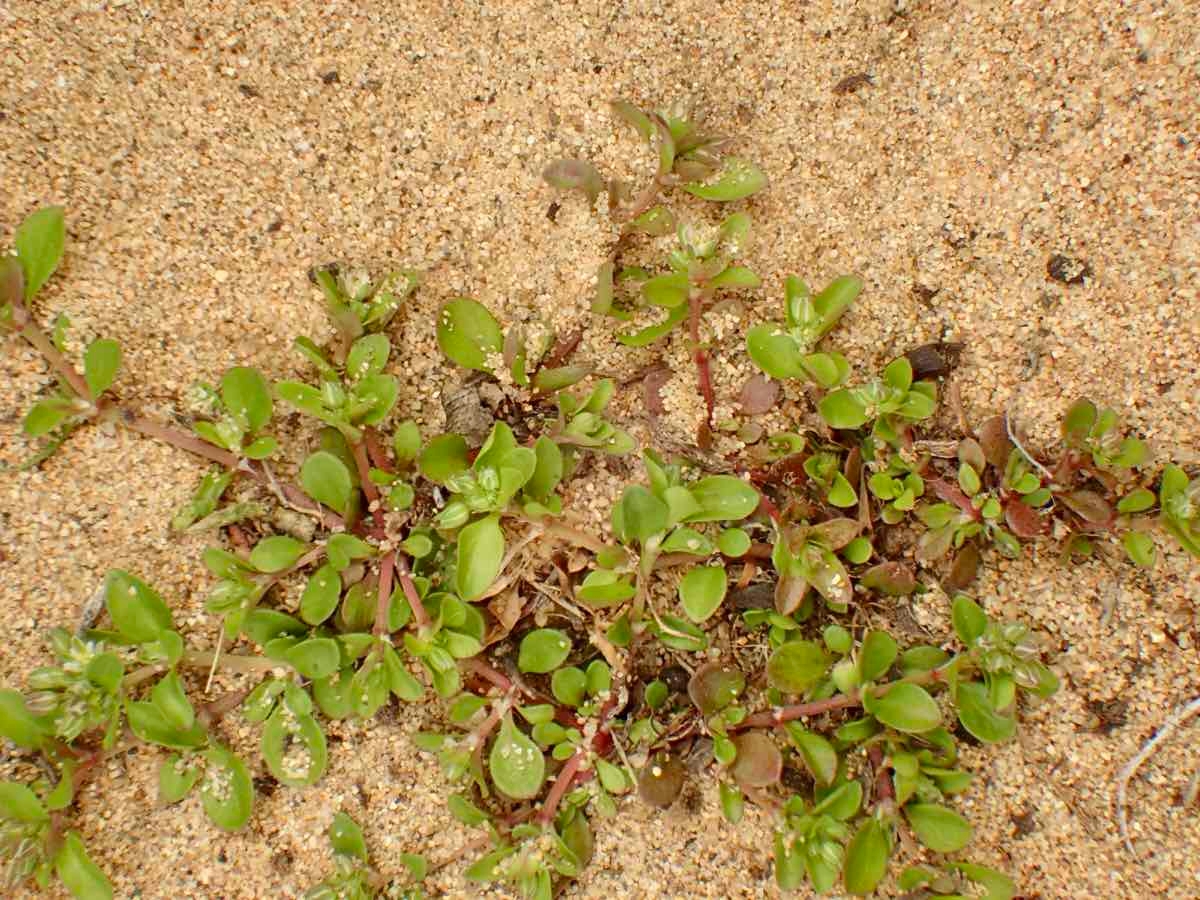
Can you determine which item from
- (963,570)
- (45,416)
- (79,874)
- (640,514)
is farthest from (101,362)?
(963,570)

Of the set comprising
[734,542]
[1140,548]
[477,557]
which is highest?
[1140,548]

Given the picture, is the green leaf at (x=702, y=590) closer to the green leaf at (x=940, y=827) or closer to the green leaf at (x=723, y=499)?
the green leaf at (x=723, y=499)

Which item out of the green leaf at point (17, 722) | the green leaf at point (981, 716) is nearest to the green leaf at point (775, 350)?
the green leaf at point (981, 716)

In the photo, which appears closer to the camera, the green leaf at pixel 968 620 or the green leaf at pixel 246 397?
the green leaf at pixel 968 620

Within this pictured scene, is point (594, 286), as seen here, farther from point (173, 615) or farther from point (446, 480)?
point (173, 615)

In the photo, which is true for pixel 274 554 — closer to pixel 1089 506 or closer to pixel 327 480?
pixel 327 480

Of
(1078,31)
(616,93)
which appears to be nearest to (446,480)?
(616,93)

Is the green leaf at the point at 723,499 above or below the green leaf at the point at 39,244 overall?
above
